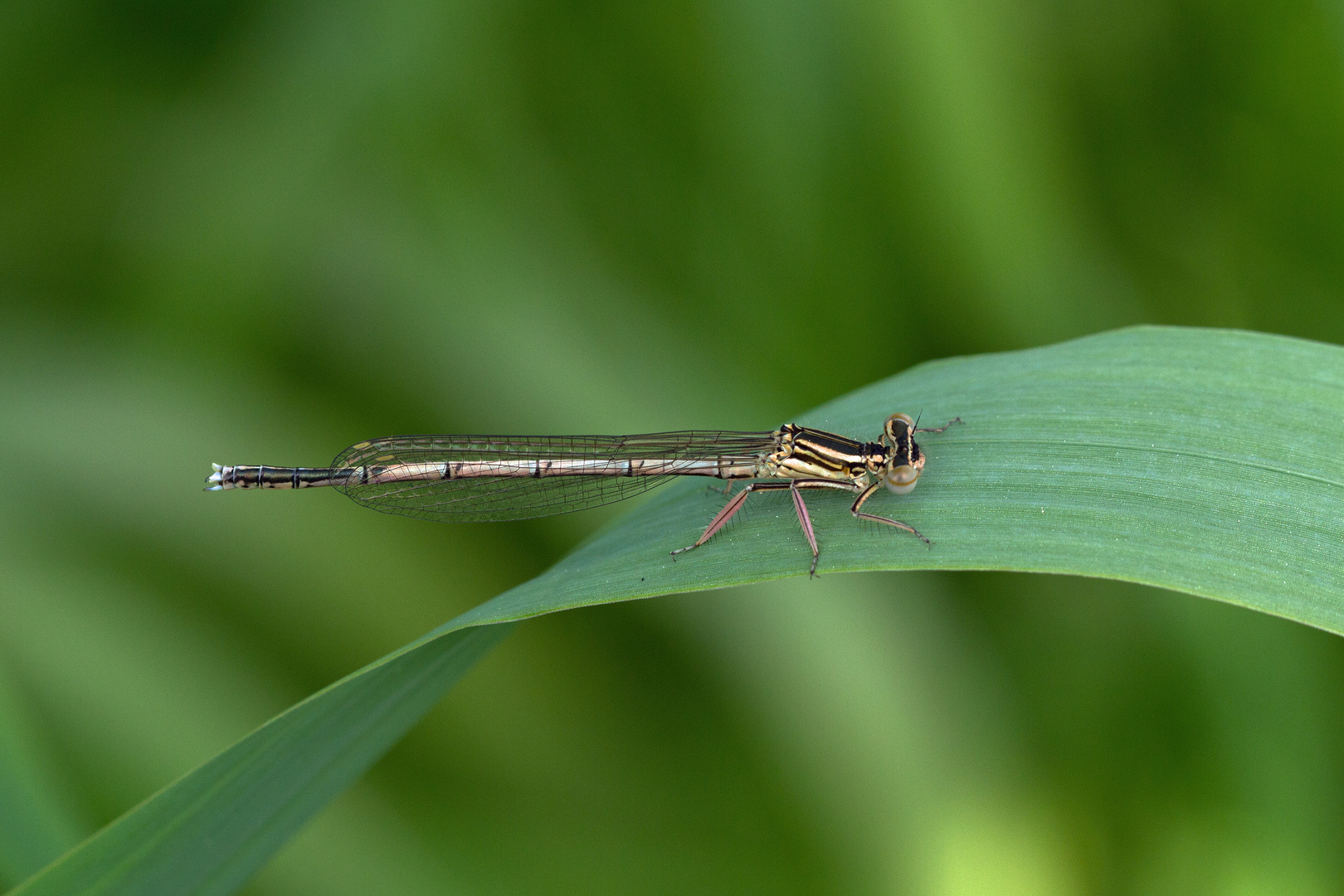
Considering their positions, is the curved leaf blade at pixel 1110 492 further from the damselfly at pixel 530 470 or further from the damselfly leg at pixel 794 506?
the damselfly at pixel 530 470

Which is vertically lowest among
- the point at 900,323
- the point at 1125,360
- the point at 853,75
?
the point at 1125,360

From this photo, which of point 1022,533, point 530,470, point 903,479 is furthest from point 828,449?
point 530,470

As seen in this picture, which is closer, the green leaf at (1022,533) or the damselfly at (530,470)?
the green leaf at (1022,533)

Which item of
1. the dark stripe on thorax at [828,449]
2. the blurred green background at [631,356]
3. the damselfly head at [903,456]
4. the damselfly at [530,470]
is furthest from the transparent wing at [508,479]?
the damselfly head at [903,456]

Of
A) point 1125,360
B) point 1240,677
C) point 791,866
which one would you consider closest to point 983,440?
point 1125,360

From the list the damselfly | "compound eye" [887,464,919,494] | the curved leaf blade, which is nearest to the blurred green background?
"compound eye" [887,464,919,494]

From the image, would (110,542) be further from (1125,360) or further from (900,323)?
(1125,360)
